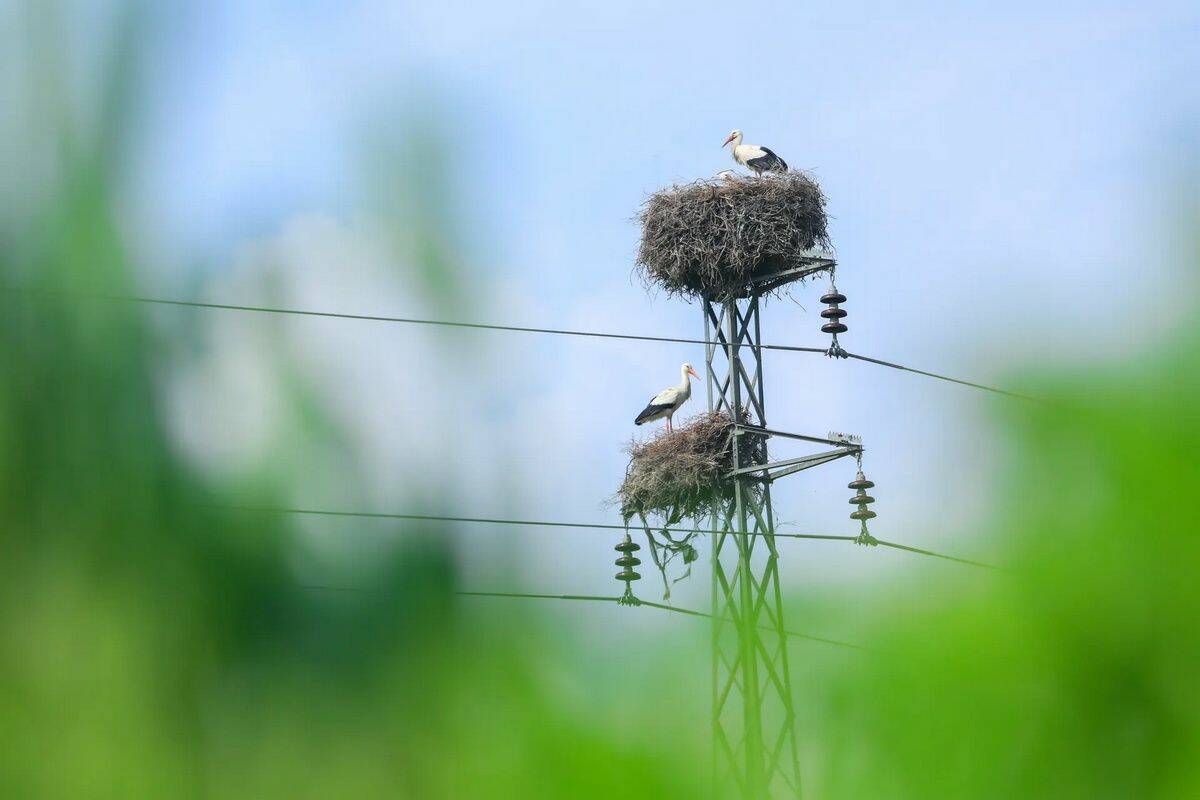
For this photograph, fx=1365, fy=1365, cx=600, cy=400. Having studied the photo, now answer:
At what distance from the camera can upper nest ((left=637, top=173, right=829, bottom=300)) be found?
11.4 m

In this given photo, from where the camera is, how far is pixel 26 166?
609 mm

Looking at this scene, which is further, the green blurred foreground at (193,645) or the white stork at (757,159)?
the white stork at (757,159)

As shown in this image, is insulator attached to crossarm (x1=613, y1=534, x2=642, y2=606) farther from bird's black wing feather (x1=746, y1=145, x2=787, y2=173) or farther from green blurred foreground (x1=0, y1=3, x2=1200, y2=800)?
bird's black wing feather (x1=746, y1=145, x2=787, y2=173)

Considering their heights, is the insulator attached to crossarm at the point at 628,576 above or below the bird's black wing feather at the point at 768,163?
below

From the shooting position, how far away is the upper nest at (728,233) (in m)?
11.4

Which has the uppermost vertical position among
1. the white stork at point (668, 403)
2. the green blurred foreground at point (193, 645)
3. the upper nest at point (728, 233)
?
the upper nest at point (728, 233)

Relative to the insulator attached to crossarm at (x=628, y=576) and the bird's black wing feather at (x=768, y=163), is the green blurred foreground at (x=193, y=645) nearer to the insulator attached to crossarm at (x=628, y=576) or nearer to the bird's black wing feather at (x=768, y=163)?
the insulator attached to crossarm at (x=628, y=576)

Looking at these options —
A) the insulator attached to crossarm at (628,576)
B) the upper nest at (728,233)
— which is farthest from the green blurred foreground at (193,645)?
the upper nest at (728,233)

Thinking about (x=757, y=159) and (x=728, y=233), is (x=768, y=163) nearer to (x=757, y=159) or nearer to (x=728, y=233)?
(x=757, y=159)

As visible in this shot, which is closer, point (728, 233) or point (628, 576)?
point (628, 576)

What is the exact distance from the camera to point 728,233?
11492 mm

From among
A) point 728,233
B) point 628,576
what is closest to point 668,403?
point 728,233

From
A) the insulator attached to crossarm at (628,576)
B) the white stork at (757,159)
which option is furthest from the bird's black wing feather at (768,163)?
the insulator attached to crossarm at (628,576)

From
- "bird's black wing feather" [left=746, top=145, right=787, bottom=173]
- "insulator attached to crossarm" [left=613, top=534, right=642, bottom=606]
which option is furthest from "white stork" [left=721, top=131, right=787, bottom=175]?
"insulator attached to crossarm" [left=613, top=534, right=642, bottom=606]
